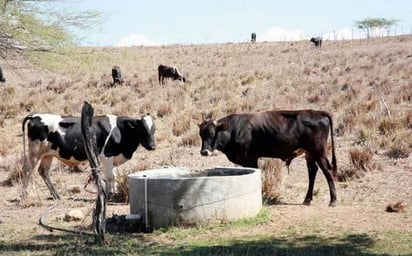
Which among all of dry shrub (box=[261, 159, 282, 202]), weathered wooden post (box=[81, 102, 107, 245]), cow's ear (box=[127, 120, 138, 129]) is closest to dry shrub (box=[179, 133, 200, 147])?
cow's ear (box=[127, 120, 138, 129])

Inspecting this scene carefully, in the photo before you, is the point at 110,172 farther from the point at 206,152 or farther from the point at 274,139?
the point at 274,139

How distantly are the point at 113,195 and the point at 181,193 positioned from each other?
10.5ft

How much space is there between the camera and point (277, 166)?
14273 millimetres

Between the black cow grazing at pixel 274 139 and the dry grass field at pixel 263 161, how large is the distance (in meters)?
0.65

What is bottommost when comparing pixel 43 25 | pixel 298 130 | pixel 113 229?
pixel 113 229

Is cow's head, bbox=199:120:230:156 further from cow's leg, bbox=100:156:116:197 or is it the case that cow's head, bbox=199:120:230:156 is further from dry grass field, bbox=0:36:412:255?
cow's leg, bbox=100:156:116:197

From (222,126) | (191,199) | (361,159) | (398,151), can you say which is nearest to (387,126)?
(398,151)

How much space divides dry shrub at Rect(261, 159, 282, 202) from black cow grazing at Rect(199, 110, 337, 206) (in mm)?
429

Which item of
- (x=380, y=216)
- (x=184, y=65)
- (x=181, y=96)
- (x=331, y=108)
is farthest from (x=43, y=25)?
(x=184, y=65)

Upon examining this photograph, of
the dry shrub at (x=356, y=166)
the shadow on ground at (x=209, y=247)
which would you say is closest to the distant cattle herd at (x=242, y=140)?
the dry shrub at (x=356, y=166)

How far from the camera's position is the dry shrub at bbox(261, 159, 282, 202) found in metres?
12.7

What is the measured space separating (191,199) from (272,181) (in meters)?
3.17

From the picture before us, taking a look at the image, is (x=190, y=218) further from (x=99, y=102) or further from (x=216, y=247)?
(x=99, y=102)

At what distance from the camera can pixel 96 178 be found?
8766 millimetres
